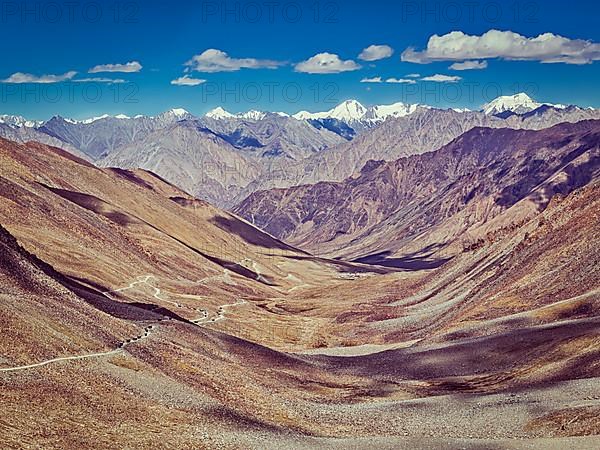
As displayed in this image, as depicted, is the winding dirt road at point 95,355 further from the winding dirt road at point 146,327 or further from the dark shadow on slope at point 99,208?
the dark shadow on slope at point 99,208

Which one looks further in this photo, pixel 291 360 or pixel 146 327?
pixel 291 360

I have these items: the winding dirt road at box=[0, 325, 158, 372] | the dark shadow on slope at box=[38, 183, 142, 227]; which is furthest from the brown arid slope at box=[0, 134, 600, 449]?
the dark shadow on slope at box=[38, 183, 142, 227]

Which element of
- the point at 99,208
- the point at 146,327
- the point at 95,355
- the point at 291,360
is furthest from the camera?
the point at 99,208

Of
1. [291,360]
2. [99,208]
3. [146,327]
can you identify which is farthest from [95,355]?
[99,208]

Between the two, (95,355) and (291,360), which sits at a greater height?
(95,355)

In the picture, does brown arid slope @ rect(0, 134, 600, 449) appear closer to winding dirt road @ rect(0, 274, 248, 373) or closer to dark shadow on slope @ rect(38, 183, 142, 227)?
winding dirt road @ rect(0, 274, 248, 373)

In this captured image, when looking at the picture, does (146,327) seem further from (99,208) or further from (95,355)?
(99,208)

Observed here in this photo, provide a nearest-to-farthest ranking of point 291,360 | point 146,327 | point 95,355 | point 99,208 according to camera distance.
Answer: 1. point 95,355
2. point 146,327
3. point 291,360
4. point 99,208

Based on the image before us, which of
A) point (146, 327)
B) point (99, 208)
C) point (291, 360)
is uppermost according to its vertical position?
point (99, 208)

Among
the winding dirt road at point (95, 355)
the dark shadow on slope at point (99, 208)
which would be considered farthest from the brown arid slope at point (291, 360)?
the dark shadow on slope at point (99, 208)
